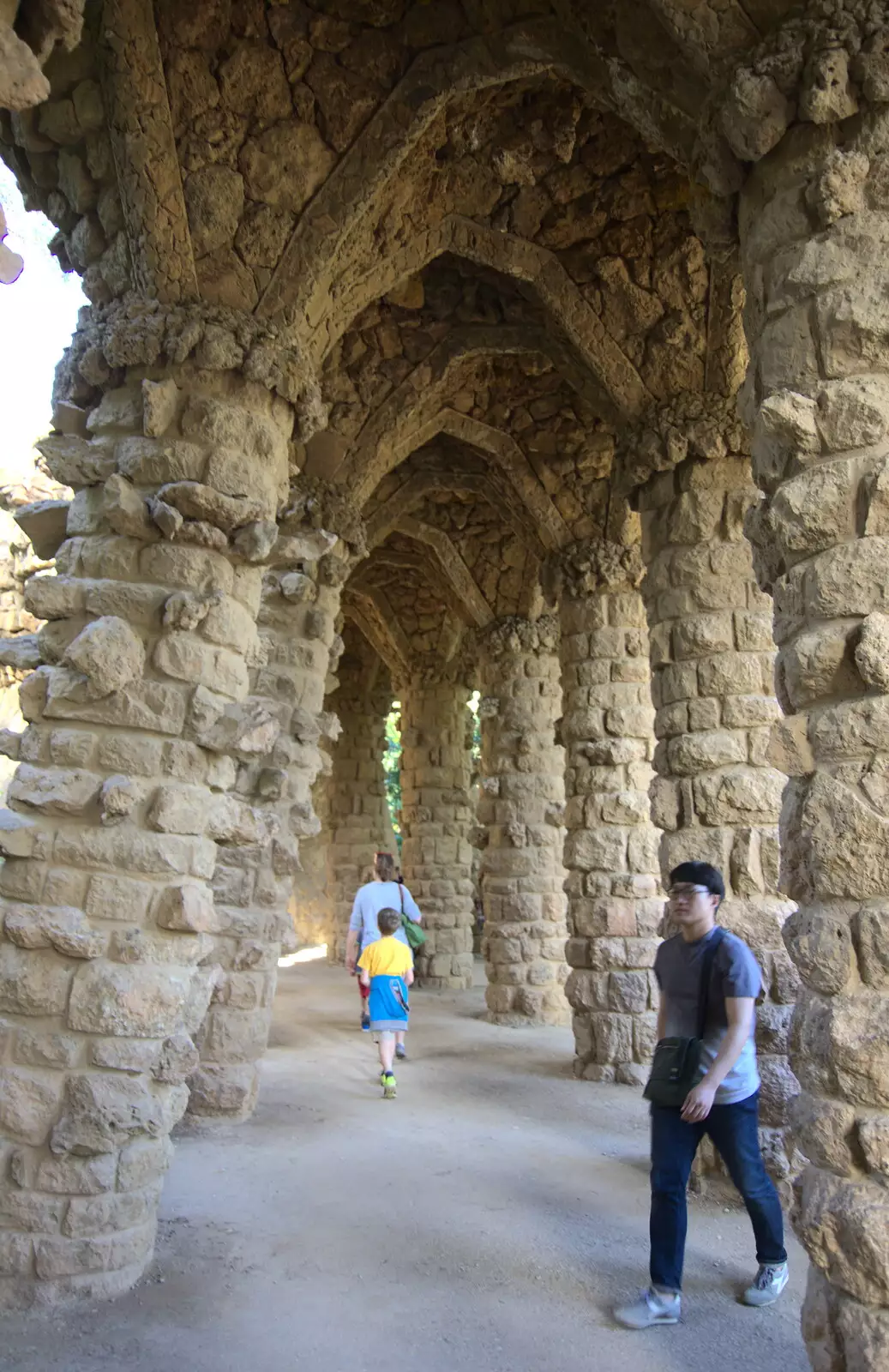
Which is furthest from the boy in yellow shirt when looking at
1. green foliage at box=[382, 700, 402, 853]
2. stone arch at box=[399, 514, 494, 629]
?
green foliage at box=[382, 700, 402, 853]

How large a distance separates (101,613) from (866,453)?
301cm

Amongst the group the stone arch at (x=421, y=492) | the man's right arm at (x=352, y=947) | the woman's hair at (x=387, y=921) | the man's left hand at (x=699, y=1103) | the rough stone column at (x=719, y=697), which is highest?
the stone arch at (x=421, y=492)

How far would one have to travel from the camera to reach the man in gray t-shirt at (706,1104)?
355 cm

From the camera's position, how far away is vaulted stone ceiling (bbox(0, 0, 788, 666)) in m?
4.57

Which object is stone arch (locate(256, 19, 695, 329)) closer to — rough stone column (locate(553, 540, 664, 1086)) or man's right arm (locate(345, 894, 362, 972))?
man's right arm (locate(345, 894, 362, 972))

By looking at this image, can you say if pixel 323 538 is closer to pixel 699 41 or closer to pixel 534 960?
pixel 699 41

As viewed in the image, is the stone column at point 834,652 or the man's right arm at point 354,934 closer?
the stone column at point 834,652

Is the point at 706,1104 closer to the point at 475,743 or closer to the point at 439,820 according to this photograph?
the point at 439,820

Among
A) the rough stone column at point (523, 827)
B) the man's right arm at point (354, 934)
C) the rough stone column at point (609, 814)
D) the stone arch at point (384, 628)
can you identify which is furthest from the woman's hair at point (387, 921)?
the stone arch at point (384, 628)

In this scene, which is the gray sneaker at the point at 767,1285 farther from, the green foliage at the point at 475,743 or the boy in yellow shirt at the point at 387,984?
the green foliage at the point at 475,743

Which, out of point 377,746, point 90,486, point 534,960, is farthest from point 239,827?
point 377,746

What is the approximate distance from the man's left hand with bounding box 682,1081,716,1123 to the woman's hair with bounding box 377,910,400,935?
4102 mm

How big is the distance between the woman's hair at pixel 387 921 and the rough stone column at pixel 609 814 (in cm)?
217

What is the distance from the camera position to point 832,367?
3.14m
